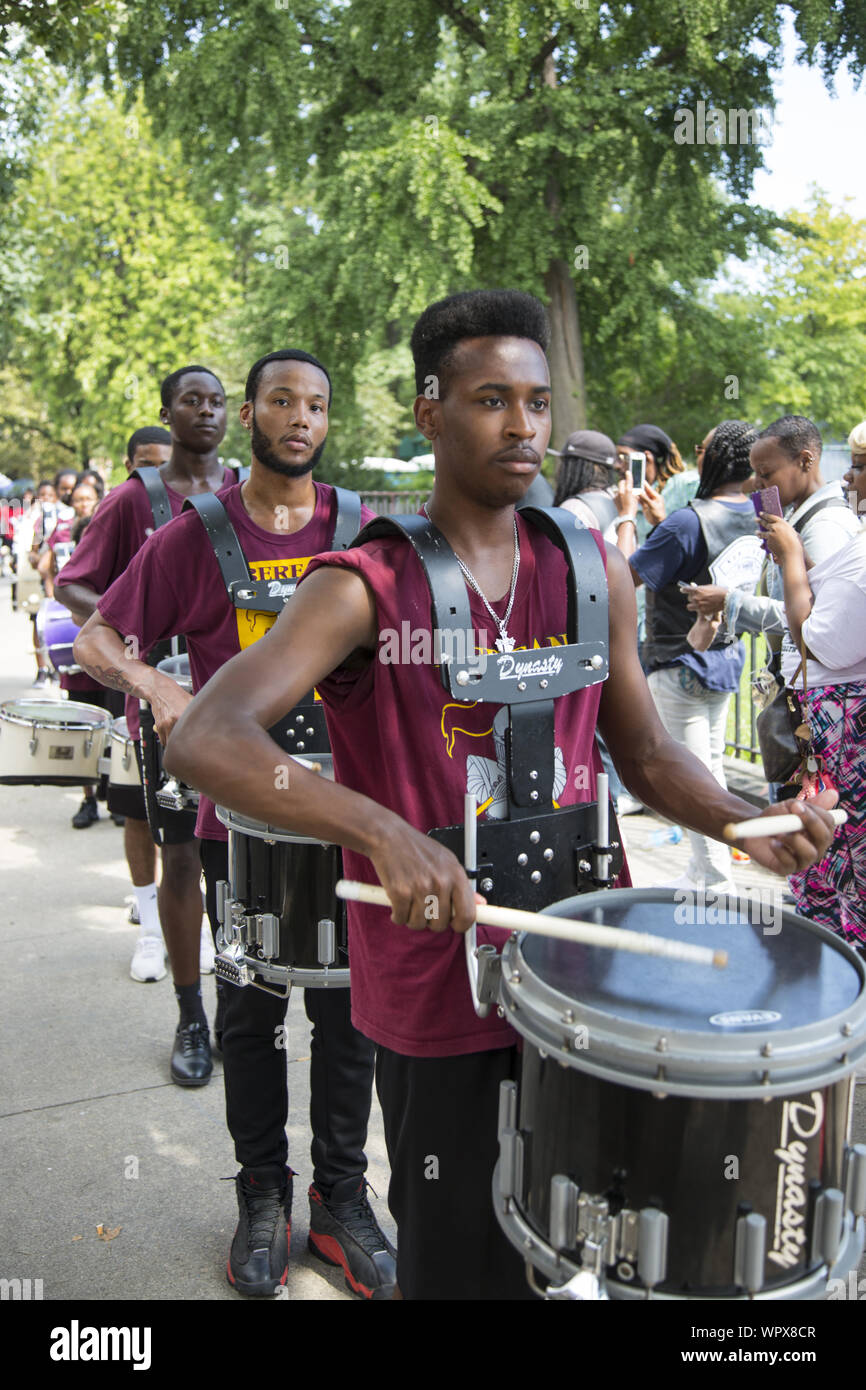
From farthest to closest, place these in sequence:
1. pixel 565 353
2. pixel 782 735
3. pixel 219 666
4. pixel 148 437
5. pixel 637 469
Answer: pixel 565 353 → pixel 148 437 → pixel 637 469 → pixel 782 735 → pixel 219 666

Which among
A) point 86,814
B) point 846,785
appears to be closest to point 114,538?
point 846,785

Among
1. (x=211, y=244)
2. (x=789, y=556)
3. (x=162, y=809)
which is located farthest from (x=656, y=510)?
(x=211, y=244)

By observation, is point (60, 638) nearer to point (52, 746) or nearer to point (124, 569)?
point (52, 746)

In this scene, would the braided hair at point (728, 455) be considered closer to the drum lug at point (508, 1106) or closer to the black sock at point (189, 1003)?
the black sock at point (189, 1003)

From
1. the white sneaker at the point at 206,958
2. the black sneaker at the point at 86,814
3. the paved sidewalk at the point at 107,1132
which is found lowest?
the paved sidewalk at the point at 107,1132

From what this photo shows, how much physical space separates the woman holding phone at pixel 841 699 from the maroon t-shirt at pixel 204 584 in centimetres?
157

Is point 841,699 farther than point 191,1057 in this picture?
No

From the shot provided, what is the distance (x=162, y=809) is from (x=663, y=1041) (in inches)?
113

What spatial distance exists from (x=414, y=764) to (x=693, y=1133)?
28.5 inches

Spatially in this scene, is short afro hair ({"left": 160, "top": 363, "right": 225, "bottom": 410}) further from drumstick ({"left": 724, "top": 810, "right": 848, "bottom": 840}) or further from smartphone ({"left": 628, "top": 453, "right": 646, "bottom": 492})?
drumstick ({"left": 724, "top": 810, "right": 848, "bottom": 840})

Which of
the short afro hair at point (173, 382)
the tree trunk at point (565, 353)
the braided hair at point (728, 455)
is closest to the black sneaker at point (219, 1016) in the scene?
the short afro hair at point (173, 382)

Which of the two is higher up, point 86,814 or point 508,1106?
point 508,1106

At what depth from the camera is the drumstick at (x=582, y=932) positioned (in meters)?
1.63

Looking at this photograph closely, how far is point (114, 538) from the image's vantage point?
15.1ft
